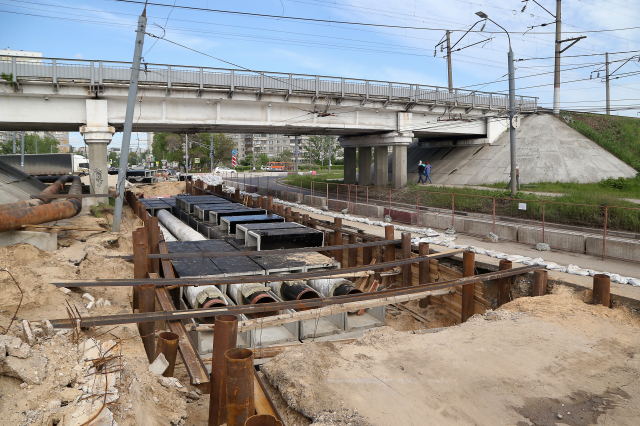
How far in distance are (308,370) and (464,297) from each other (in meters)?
6.48

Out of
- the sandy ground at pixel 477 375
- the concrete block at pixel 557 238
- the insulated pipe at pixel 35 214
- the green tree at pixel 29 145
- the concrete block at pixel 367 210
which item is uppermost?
the green tree at pixel 29 145

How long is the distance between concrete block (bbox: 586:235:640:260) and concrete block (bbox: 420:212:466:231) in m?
5.34

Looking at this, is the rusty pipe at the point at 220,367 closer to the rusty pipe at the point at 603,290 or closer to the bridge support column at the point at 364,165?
the rusty pipe at the point at 603,290

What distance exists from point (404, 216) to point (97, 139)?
1832cm

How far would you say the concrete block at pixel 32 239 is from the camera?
11914 millimetres

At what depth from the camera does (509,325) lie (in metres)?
9.10

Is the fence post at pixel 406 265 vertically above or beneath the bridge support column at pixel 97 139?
beneath

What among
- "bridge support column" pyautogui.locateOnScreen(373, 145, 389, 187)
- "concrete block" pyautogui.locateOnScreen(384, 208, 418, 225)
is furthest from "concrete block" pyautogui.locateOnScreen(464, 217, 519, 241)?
"bridge support column" pyautogui.locateOnScreen(373, 145, 389, 187)

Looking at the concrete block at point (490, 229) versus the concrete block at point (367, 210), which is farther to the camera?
the concrete block at point (367, 210)

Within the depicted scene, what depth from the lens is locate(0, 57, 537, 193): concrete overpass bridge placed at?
25062 millimetres

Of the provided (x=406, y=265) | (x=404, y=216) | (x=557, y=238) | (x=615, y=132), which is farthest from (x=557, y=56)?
(x=406, y=265)

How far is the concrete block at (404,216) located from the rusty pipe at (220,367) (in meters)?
17.5

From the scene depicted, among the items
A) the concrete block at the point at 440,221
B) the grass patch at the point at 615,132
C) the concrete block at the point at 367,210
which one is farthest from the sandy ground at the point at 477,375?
the grass patch at the point at 615,132

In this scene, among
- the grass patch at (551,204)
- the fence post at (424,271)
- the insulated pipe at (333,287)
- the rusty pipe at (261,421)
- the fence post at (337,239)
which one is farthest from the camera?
the grass patch at (551,204)
